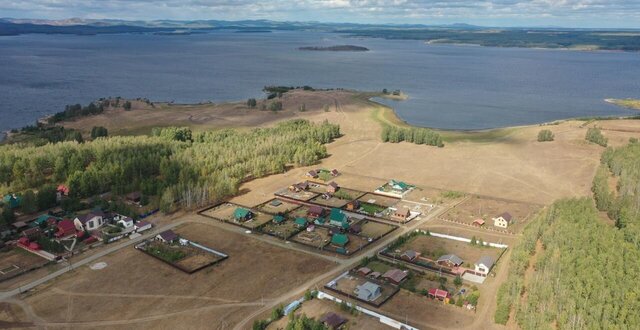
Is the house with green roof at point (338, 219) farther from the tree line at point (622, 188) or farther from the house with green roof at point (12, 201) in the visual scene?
the house with green roof at point (12, 201)

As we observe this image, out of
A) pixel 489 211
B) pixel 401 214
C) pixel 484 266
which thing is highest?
pixel 484 266

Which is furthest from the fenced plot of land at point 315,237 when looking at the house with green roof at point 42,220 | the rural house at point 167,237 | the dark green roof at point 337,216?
the house with green roof at point 42,220

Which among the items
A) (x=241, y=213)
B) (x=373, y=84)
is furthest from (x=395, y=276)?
(x=373, y=84)

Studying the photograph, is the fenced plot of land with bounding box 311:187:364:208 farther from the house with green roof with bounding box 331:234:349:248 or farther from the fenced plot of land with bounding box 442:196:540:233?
the fenced plot of land with bounding box 442:196:540:233

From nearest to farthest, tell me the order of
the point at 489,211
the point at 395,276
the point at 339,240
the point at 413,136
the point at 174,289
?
the point at 174,289 → the point at 395,276 → the point at 339,240 → the point at 489,211 → the point at 413,136

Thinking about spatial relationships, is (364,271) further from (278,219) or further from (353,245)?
(278,219)
